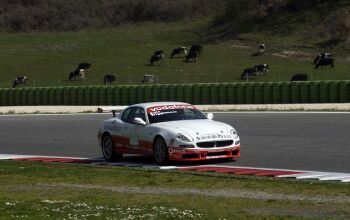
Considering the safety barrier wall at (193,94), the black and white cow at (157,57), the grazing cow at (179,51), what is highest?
the grazing cow at (179,51)

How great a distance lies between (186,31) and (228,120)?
42305 mm

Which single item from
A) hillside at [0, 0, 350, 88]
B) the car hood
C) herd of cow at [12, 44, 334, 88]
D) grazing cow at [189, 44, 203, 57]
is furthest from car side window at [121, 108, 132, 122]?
grazing cow at [189, 44, 203, 57]

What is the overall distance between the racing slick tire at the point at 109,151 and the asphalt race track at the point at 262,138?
53 centimetres

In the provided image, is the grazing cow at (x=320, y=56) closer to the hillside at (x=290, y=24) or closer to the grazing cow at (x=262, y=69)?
the hillside at (x=290, y=24)

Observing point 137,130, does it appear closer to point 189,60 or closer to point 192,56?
point 189,60

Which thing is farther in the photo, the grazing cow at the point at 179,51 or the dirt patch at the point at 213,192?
the grazing cow at the point at 179,51

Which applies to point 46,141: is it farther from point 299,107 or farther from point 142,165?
point 299,107

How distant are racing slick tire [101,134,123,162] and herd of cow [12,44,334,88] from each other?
98.3 feet

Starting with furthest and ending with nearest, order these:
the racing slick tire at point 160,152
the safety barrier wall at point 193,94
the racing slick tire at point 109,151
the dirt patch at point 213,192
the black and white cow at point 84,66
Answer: the black and white cow at point 84,66
the safety barrier wall at point 193,94
the racing slick tire at point 109,151
the racing slick tire at point 160,152
the dirt patch at point 213,192

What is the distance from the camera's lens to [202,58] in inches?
2534

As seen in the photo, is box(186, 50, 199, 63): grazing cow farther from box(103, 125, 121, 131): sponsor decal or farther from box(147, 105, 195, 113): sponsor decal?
box(147, 105, 195, 113): sponsor decal

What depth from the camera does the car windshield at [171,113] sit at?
20.0m

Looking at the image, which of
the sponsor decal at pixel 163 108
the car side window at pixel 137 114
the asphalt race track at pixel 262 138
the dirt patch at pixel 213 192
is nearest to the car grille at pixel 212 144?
the asphalt race track at pixel 262 138

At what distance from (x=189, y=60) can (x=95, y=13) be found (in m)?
26.8
